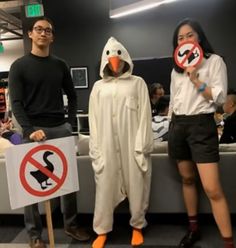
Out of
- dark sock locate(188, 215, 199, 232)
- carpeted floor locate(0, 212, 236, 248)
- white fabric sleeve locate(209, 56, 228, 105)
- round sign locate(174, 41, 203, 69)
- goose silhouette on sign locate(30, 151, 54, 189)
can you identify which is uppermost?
round sign locate(174, 41, 203, 69)

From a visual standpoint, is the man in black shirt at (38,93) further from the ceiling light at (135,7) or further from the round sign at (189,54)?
the ceiling light at (135,7)

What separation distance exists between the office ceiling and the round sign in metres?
5.59

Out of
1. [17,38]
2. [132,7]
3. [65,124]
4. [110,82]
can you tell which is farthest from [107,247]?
[17,38]

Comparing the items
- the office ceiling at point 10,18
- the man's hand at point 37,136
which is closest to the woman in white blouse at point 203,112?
the man's hand at point 37,136

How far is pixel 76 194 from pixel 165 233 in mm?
792

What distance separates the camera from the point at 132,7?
621 cm

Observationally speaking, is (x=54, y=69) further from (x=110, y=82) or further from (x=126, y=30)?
(x=126, y=30)

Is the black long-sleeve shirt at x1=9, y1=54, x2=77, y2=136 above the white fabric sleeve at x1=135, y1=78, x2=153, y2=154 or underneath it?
above

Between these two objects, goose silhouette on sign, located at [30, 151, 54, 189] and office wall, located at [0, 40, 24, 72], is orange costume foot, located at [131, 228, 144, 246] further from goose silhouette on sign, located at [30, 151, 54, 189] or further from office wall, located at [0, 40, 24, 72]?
office wall, located at [0, 40, 24, 72]

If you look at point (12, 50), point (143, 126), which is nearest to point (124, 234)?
point (143, 126)

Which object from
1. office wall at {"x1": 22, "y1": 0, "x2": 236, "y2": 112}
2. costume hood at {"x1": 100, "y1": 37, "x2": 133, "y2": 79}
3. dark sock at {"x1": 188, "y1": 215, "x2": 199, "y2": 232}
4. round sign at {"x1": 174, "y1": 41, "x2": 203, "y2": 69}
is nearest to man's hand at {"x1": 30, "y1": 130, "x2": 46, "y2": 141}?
costume hood at {"x1": 100, "y1": 37, "x2": 133, "y2": 79}

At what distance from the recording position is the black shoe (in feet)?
8.02

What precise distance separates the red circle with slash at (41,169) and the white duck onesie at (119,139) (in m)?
0.31

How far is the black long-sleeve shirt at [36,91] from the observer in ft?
7.59
